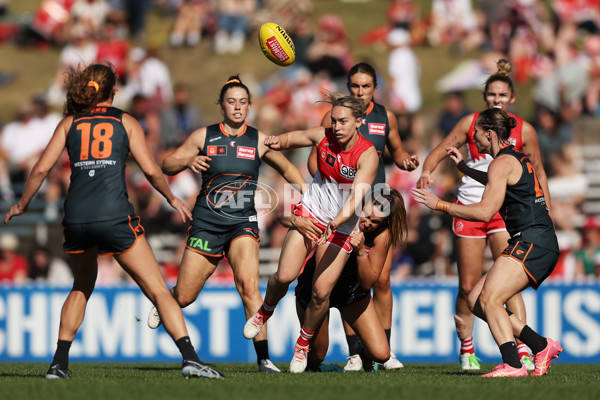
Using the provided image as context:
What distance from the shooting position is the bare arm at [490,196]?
7633mm

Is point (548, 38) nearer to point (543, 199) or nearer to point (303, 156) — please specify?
point (303, 156)

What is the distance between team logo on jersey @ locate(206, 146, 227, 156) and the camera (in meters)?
8.91

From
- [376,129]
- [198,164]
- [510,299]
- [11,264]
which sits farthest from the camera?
[11,264]

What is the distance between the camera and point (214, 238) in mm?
8906

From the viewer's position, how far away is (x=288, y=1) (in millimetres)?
20797

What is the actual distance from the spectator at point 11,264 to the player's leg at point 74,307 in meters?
7.16

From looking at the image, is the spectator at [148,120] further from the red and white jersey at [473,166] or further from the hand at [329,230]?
the hand at [329,230]

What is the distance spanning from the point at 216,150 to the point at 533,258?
3.13m

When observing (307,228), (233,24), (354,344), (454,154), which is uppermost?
(233,24)

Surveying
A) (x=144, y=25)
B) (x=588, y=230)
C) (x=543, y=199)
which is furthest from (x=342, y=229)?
(x=144, y=25)

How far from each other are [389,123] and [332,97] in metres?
1.09

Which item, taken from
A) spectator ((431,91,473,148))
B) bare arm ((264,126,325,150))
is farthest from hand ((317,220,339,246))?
spectator ((431,91,473,148))

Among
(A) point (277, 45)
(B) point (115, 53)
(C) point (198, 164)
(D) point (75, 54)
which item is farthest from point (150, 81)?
(C) point (198, 164)

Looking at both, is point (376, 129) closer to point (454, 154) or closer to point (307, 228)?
point (454, 154)
